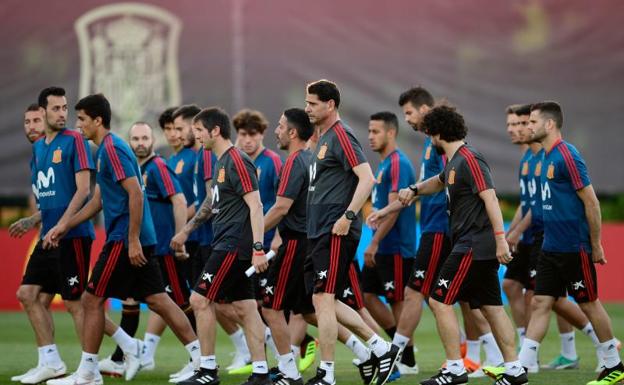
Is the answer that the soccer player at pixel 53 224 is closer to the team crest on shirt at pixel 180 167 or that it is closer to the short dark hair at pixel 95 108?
the short dark hair at pixel 95 108

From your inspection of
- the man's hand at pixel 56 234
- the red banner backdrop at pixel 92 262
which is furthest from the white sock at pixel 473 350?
the red banner backdrop at pixel 92 262

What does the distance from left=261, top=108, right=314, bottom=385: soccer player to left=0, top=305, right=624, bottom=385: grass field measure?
2.25ft

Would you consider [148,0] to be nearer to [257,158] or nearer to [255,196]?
[257,158]

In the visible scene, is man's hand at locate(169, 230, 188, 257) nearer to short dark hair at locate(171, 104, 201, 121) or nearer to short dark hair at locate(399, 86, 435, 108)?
short dark hair at locate(171, 104, 201, 121)

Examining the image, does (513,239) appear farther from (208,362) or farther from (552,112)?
(208,362)

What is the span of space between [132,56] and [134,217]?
9676mm

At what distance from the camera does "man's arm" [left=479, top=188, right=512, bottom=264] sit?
9516 millimetres

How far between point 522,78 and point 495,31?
0.91m

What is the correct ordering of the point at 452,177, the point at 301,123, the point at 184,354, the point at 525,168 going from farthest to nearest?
the point at 184,354
the point at 525,168
the point at 301,123
the point at 452,177

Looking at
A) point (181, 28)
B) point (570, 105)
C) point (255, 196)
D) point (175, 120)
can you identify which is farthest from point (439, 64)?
point (255, 196)

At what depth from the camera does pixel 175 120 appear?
12766 millimetres

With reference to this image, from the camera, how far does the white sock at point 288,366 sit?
10484mm

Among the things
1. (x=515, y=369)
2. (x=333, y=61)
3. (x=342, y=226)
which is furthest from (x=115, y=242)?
(x=333, y=61)

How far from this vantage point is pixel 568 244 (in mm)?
10430
